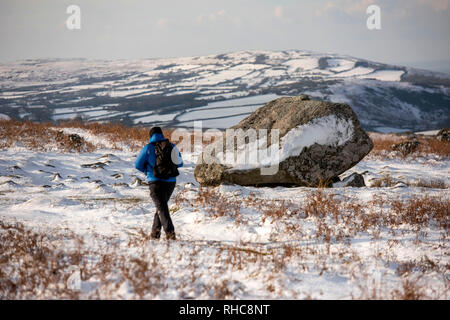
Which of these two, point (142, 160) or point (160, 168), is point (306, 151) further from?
point (142, 160)

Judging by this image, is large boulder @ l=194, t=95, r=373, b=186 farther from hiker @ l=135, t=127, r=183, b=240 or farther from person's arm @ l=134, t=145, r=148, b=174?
person's arm @ l=134, t=145, r=148, b=174

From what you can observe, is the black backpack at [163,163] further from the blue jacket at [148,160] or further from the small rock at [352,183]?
the small rock at [352,183]

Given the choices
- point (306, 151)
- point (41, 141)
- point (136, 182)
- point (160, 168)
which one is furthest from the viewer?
point (41, 141)

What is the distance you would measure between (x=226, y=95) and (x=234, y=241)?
274ft

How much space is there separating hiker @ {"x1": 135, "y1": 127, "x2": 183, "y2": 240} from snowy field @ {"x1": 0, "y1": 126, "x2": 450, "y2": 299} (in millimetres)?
515

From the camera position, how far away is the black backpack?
18.9 ft

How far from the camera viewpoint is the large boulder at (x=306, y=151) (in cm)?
965

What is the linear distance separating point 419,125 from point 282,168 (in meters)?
75.9

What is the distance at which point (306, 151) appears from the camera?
31.7 ft

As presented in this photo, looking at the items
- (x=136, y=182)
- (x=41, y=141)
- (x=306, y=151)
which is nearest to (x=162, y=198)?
(x=136, y=182)

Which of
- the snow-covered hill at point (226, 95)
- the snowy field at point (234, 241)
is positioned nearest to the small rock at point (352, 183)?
the snowy field at point (234, 241)

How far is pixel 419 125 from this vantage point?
7269cm
